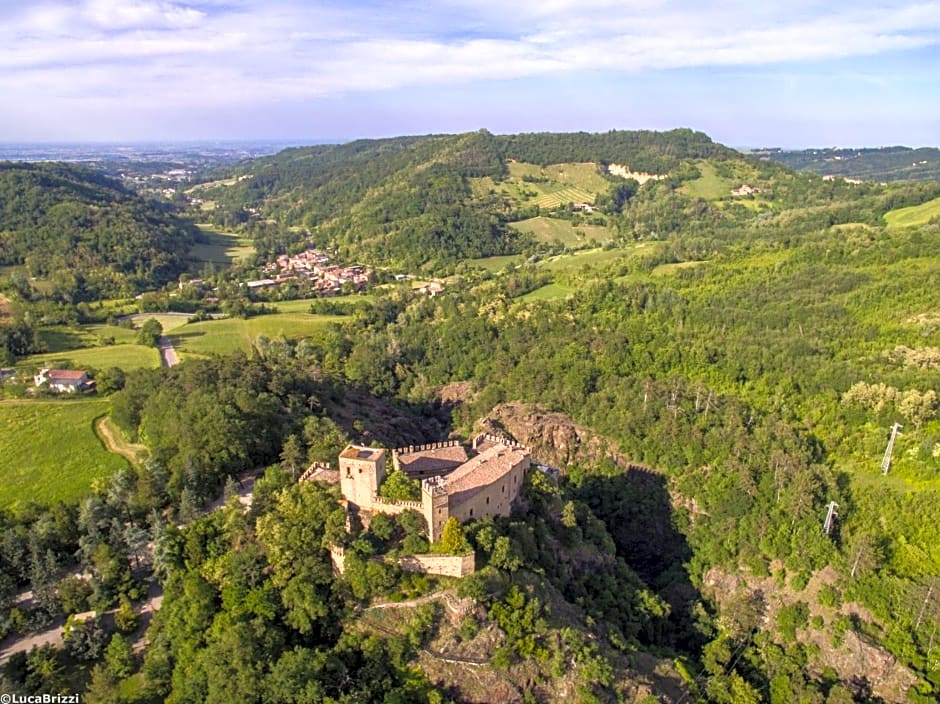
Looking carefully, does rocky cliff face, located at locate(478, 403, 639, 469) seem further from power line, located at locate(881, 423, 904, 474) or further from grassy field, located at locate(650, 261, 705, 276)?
grassy field, located at locate(650, 261, 705, 276)

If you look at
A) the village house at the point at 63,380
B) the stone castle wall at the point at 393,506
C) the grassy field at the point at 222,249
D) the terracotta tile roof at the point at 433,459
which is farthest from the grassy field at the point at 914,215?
the grassy field at the point at 222,249

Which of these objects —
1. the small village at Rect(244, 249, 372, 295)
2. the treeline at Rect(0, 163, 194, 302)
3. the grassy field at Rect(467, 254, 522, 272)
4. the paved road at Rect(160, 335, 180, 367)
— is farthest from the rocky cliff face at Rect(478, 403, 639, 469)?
the treeline at Rect(0, 163, 194, 302)

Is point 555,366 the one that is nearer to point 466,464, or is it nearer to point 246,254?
point 466,464

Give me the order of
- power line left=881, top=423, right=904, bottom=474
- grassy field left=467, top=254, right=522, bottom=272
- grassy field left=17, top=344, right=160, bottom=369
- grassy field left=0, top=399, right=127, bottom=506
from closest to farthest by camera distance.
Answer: grassy field left=0, top=399, right=127, bottom=506, power line left=881, top=423, right=904, bottom=474, grassy field left=17, top=344, right=160, bottom=369, grassy field left=467, top=254, right=522, bottom=272

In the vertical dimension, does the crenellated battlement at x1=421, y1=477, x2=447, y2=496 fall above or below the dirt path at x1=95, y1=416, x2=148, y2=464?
above

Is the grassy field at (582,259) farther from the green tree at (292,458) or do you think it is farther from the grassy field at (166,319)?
the green tree at (292,458)

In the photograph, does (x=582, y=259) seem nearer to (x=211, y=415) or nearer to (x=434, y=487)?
(x=211, y=415)
